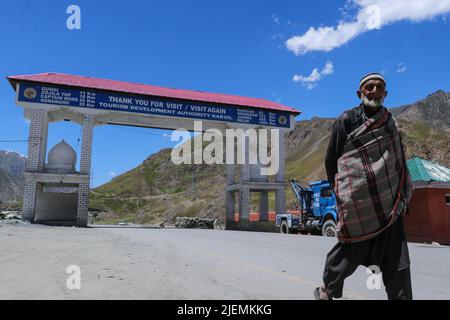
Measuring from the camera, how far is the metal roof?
2039 centimetres

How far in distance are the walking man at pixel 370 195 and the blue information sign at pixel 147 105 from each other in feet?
103

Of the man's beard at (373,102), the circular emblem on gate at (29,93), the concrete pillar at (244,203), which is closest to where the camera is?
the man's beard at (373,102)

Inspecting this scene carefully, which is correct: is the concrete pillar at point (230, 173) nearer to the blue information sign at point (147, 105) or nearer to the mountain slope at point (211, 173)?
the blue information sign at point (147, 105)

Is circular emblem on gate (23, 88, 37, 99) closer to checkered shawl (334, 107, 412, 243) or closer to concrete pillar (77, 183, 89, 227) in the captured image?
concrete pillar (77, 183, 89, 227)

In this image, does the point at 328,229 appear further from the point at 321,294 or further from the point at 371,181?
the point at 371,181

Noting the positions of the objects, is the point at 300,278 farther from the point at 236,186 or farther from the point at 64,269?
the point at 236,186

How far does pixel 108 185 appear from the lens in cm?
18250

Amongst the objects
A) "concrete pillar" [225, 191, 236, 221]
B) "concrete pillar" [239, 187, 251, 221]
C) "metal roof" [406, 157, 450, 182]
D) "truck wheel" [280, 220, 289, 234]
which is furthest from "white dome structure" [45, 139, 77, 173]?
"metal roof" [406, 157, 450, 182]

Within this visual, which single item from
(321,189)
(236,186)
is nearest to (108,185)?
(236,186)

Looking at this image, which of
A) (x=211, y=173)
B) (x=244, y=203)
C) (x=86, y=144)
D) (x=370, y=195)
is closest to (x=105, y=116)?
(x=86, y=144)

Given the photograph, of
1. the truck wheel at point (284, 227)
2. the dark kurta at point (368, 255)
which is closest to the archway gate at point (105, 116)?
the truck wheel at point (284, 227)

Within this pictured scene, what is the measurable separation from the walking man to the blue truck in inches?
734

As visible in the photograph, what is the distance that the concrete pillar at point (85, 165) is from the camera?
30.9m

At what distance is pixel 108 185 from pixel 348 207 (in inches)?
7347
